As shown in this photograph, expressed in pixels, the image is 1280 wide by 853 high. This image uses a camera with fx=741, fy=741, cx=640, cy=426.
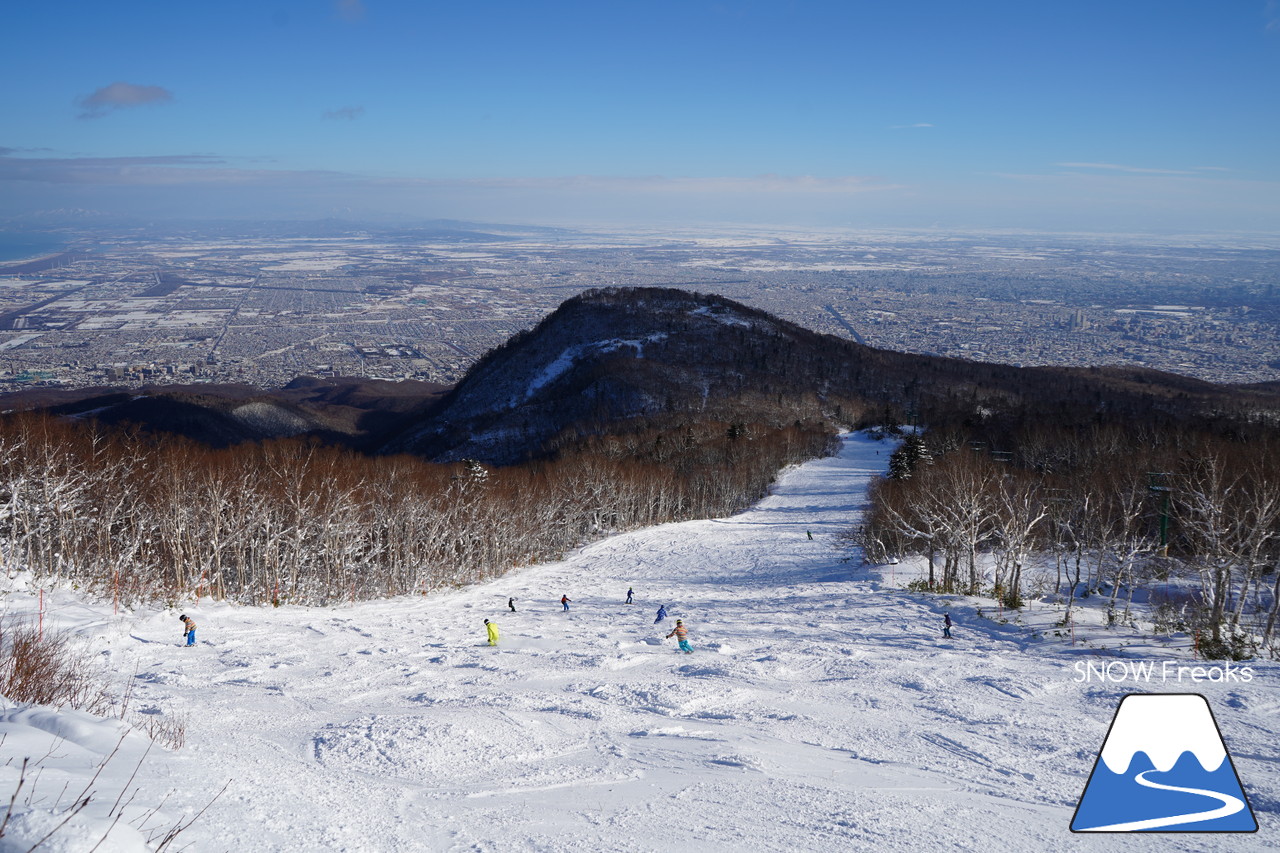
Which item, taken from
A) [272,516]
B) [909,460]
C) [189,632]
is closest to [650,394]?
[909,460]

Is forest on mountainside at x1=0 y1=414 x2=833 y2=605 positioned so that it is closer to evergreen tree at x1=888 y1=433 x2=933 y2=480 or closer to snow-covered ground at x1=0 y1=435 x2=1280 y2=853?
snow-covered ground at x1=0 y1=435 x2=1280 y2=853

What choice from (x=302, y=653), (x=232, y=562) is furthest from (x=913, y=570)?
(x=232, y=562)

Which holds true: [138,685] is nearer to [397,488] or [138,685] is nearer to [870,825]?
[870,825]

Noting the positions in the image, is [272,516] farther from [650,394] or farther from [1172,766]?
[650,394]

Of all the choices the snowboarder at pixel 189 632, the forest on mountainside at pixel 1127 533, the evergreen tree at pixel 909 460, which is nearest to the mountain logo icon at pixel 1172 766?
the forest on mountainside at pixel 1127 533

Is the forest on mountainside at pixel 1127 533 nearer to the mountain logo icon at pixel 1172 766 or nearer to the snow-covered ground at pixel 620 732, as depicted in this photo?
the snow-covered ground at pixel 620 732

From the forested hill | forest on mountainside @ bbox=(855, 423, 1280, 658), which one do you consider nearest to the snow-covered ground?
forest on mountainside @ bbox=(855, 423, 1280, 658)

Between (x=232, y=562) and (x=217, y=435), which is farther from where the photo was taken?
(x=217, y=435)
